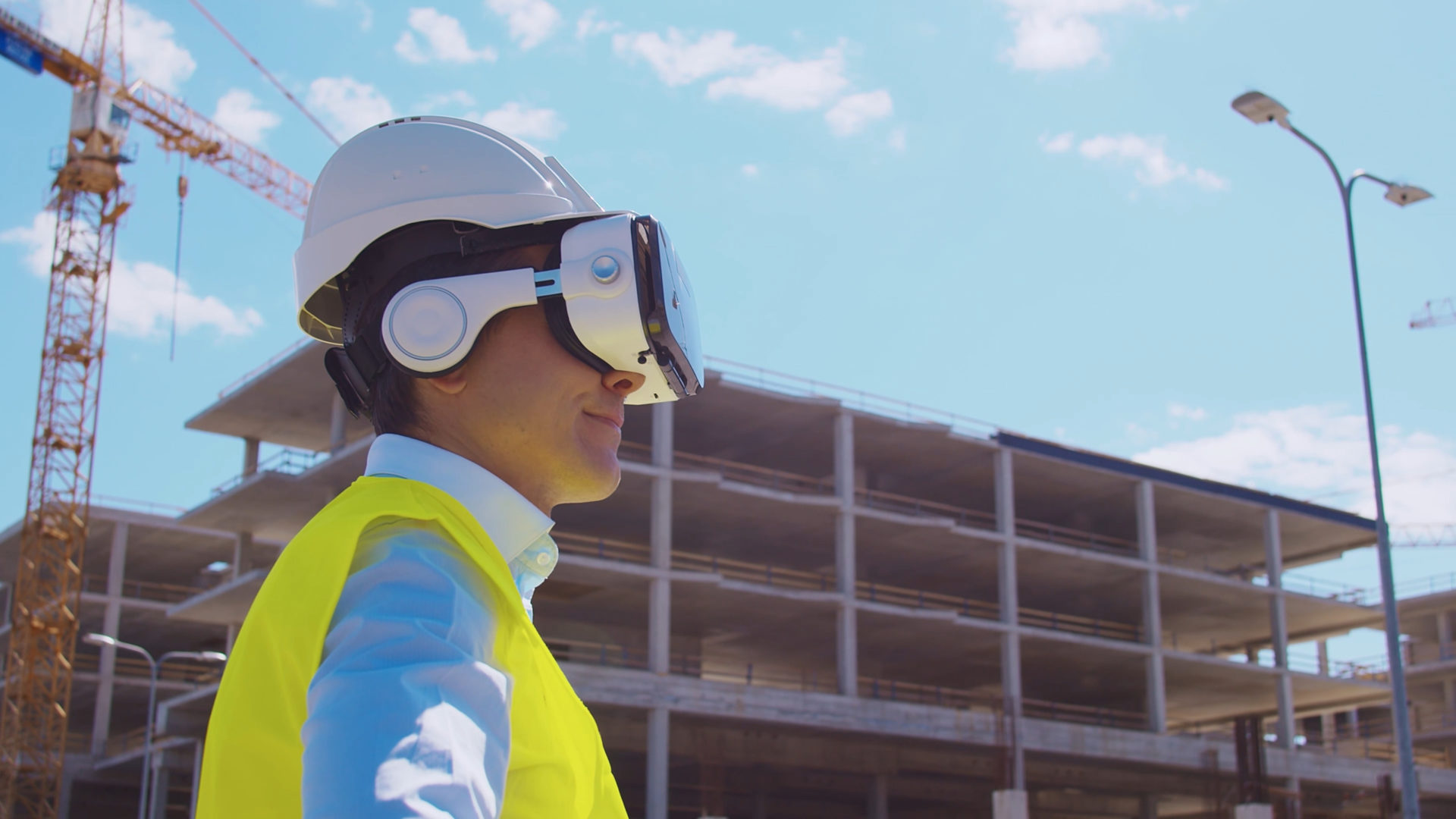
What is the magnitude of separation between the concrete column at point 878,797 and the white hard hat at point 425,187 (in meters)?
42.5

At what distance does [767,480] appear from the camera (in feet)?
146

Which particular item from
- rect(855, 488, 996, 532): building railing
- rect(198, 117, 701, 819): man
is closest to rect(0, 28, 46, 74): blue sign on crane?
rect(855, 488, 996, 532): building railing

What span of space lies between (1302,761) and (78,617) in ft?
155

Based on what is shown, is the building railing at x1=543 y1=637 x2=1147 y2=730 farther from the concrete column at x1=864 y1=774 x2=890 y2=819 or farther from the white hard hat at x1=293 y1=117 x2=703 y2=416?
the white hard hat at x1=293 y1=117 x2=703 y2=416

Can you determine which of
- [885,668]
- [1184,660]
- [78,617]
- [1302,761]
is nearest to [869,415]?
[885,668]

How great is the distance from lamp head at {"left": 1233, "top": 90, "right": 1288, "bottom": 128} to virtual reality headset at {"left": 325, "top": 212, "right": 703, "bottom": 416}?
64.6ft

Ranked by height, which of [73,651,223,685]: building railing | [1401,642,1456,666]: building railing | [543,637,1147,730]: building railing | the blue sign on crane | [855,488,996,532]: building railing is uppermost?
the blue sign on crane

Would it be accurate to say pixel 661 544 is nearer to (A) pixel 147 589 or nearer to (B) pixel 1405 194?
(B) pixel 1405 194

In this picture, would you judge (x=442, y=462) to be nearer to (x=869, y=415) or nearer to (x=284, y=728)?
(x=284, y=728)

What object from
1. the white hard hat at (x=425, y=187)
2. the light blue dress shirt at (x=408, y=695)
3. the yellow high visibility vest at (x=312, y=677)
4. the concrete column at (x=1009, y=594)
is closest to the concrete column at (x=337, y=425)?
the concrete column at (x=1009, y=594)

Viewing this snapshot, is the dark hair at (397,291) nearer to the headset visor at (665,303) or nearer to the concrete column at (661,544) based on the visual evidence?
the headset visor at (665,303)

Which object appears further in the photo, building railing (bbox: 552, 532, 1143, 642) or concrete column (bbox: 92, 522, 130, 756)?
concrete column (bbox: 92, 522, 130, 756)

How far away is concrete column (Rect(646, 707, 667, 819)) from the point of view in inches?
1353

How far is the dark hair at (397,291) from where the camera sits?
1.81m
